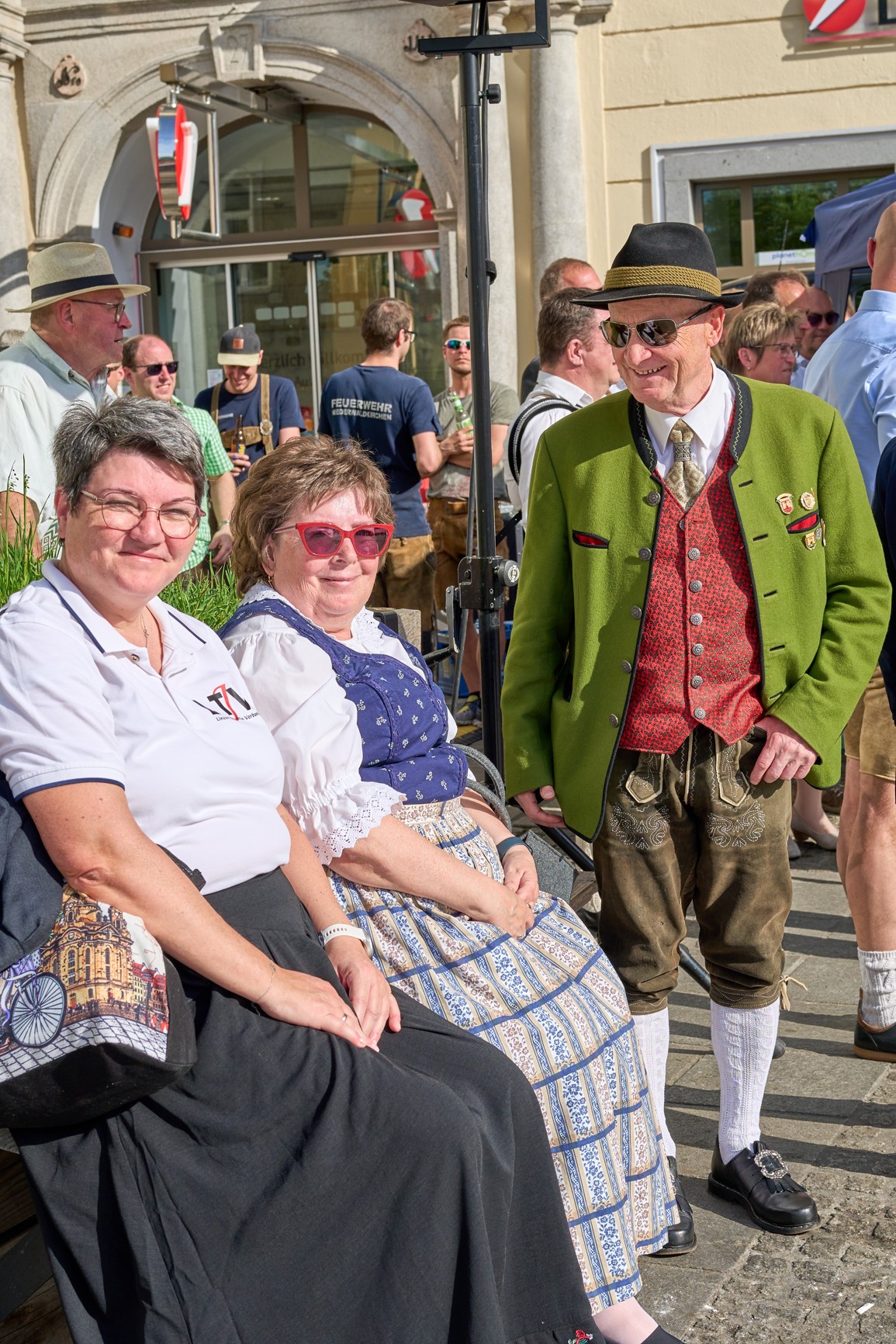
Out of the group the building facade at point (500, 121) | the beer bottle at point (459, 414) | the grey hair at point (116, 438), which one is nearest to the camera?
the grey hair at point (116, 438)

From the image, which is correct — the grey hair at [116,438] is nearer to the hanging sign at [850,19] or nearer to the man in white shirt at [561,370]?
the man in white shirt at [561,370]

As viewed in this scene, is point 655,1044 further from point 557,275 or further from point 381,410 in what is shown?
point 381,410

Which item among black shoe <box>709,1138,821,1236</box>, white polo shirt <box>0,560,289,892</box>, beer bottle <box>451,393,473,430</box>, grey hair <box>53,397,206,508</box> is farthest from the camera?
beer bottle <box>451,393,473,430</box>

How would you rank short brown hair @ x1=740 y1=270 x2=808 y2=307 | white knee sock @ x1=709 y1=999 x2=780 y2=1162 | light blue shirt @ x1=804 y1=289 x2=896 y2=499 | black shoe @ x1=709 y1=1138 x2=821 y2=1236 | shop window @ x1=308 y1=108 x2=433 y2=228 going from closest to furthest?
1. black shoe @ x1=709 y1=1138 x2=821 y2=1236
2. white knee sock @ x1=709 y1=999 x2=780 y2=1162
3. light blue shirt @ x1=804 y1=289 x2=896 y2=499
4. short brown hair @ x1=740 y1=270 x2=808 y2=307
5. shop window @ x1=308 y1=108 x2=433 y2=228

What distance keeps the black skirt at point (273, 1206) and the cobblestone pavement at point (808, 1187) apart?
0.75 meters

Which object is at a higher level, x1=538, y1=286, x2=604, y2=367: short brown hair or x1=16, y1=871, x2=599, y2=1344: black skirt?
x1=538, y1=286, x2=604, y2=367: short brown hair

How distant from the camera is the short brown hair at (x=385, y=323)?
23.2 ft

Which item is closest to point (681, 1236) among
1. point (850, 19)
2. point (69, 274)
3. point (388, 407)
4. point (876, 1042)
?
point (876, 1042)

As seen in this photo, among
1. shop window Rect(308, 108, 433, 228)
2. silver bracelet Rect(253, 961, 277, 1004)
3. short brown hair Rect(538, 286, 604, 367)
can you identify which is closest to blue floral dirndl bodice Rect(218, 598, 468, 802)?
silver bracelet Rect(253, 961, 277, 1004)

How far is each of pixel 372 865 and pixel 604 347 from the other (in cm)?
246

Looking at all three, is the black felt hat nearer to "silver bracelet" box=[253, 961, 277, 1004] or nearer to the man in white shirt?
"silver bracelet" box=[253, 961, 277, 1004]

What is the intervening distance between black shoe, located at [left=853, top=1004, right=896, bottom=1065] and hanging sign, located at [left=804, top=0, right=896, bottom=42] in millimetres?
8683

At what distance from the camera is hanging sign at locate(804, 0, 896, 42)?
10.4 meters

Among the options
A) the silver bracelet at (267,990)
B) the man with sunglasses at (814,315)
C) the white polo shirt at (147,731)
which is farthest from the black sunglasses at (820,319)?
the silver bracelet at (267,990)
